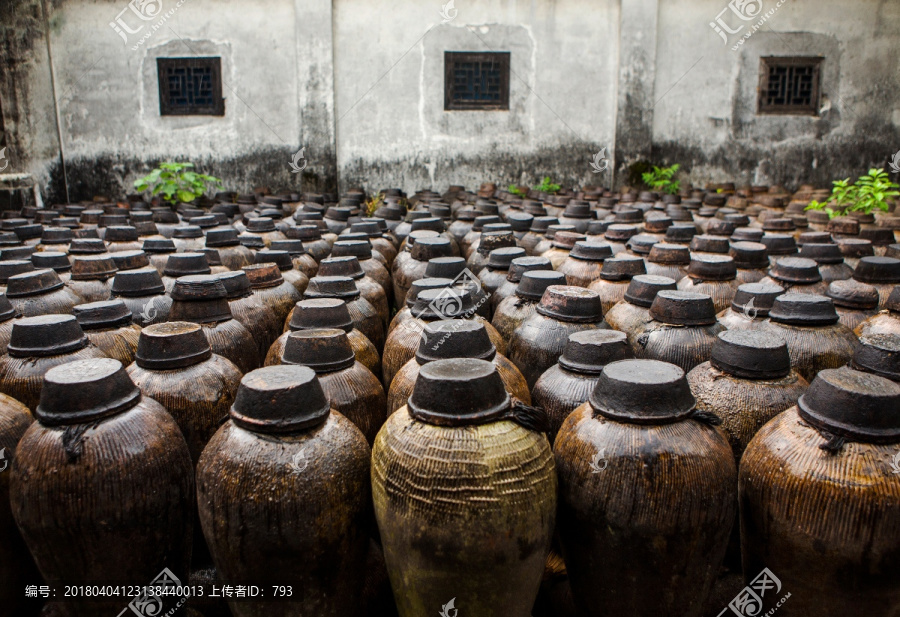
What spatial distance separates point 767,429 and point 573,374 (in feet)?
2.42

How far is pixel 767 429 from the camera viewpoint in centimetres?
223

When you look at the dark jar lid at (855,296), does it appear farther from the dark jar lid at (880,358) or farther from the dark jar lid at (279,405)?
the dark jar lid at (279,405)

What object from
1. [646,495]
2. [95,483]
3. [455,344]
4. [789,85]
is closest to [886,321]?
[646,495]

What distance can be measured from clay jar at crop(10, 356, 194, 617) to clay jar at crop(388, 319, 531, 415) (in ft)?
2.78

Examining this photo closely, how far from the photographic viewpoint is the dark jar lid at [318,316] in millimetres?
3176

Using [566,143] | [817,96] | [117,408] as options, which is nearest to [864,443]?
[117,408]

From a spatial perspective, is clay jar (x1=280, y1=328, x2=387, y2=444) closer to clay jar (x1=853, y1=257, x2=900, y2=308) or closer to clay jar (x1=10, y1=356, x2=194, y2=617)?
clay jar (x1=10, y1=356, x2=194, y2=617)

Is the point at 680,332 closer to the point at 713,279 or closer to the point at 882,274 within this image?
the point at 713,279

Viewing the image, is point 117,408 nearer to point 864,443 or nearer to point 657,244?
point 864,443

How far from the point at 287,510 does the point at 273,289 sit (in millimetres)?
2523

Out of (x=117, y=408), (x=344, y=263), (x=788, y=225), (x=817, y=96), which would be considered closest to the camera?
(x=117, y=408)

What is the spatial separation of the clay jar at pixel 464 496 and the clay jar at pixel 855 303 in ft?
7.76

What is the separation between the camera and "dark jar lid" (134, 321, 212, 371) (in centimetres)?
267

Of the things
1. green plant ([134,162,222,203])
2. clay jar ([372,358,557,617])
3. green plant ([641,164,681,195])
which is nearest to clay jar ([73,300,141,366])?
clay jar ([372,358,557,617])
